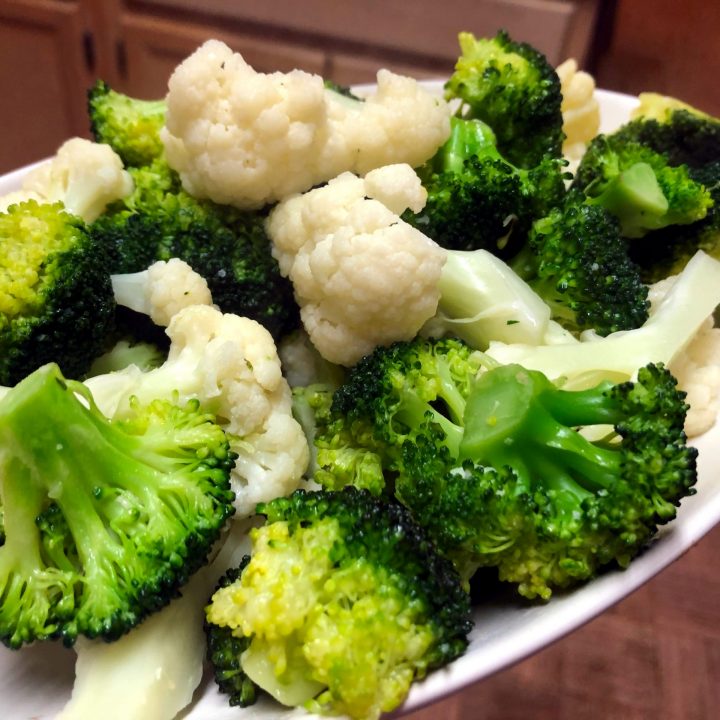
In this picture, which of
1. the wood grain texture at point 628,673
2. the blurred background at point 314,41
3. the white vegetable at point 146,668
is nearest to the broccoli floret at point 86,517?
the white vegetable at point 146,668

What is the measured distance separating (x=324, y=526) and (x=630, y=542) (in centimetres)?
24

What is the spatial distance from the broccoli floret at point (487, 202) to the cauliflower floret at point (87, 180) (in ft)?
1.12

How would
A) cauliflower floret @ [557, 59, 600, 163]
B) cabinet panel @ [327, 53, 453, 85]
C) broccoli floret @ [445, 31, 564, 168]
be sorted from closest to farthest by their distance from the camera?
broccoli floret @ [445, 31, 564, 168] < cauliflower floret @ [557, 59, 600, 163] < cabinet panel @ [327, 53, 453, 85]

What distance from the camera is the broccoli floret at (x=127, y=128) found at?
0.92 meters

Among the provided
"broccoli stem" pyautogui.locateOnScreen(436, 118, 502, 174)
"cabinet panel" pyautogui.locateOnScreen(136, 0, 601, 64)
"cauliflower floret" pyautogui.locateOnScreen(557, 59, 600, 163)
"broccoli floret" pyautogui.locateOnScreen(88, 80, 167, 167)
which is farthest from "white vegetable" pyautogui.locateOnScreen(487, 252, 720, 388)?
"cabinet panel" pyautogui.locateOnScreen(136, 0, 601, 64)

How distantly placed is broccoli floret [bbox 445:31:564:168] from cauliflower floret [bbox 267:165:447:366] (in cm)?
20

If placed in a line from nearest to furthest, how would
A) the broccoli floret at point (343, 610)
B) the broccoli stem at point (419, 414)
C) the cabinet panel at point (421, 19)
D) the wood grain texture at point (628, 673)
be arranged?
the broccoli floret at point (343, 610)
the broccoli stem at point (419, 414)
the wood grain texture at point (628, 673)
the cabinet panel at point (421, 19)

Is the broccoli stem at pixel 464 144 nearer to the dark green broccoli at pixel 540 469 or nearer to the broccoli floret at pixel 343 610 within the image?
the dark green broccoli at pixel 540 469

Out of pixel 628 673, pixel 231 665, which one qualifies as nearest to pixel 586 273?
pixel 231 665

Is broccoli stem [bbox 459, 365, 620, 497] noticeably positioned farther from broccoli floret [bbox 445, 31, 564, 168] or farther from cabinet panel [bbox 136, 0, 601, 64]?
cabinet panel [bbox 136, 0, 601, 64]

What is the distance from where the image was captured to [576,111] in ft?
3.57

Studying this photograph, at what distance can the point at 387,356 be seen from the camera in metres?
0.74

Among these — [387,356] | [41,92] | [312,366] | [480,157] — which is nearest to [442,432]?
[387,356]

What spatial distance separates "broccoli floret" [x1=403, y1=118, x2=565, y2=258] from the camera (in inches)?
32.4
